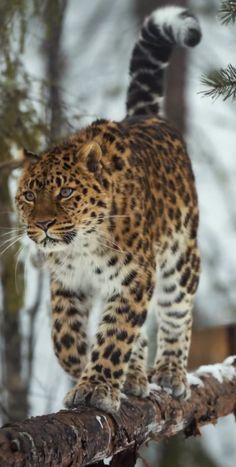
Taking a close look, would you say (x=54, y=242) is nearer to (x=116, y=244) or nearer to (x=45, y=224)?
(x=45, y=224)

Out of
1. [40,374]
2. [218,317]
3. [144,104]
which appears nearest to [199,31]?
[144,104]

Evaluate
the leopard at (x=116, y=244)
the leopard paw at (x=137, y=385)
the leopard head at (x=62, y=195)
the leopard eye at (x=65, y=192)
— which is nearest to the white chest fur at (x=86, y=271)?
the leopard at (x=116, y=244)

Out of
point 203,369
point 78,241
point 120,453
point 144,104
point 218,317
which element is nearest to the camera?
point 120,453

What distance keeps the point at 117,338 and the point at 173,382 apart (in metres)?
0.73

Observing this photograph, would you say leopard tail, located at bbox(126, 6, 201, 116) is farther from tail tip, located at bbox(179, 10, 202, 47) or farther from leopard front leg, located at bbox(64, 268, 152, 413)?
leopard front leg, located at bbox(64, 268, 152, 413)

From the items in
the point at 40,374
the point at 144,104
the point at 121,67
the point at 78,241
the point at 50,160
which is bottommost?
the point at 40,374

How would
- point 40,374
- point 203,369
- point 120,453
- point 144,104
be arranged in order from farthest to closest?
point 40,374 → point 144,104 → point 203,369 → point 120,453

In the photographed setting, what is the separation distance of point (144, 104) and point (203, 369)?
182 cm

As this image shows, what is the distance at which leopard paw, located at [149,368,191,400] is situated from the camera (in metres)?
6.41

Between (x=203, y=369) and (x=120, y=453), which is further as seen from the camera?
(x=203, y=369)

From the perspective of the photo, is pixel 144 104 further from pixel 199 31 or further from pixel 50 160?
pixel 50 160

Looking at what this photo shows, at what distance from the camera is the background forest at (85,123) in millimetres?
8469

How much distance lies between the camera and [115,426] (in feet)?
17.7

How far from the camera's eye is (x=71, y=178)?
575 cm
